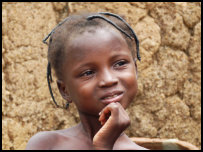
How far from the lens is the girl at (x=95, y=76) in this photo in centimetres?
149

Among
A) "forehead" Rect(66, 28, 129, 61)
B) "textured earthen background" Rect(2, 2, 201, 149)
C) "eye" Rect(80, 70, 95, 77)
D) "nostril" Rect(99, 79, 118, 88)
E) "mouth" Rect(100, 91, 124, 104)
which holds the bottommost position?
"textured earthen background" Rect(2, 2, 201, 149)

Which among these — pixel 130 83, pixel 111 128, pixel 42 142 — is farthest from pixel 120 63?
pixel 42 142

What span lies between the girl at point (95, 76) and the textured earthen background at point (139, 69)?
46.7 inches

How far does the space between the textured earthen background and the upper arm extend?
118 centimetres

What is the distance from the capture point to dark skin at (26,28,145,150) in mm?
1465

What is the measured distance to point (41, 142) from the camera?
69.4 inches

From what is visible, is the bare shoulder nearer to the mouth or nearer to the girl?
the girl

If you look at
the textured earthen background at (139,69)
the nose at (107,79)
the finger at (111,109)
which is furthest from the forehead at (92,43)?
the textured earthen background at (139,69)

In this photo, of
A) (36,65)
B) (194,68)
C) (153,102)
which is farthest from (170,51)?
(36,65)

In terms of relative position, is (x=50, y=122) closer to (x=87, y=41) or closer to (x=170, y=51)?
(x=170, y=51)

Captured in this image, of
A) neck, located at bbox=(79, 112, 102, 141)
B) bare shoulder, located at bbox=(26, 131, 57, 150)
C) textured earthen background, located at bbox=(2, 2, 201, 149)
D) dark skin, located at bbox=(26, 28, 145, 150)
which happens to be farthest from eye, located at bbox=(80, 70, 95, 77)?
textured earthen background, located at bbox=(2, 2, 201, 149)

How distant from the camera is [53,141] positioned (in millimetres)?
1792

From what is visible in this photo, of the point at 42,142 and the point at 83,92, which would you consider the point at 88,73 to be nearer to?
the point at 83,92

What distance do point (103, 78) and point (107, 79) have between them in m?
0.02
